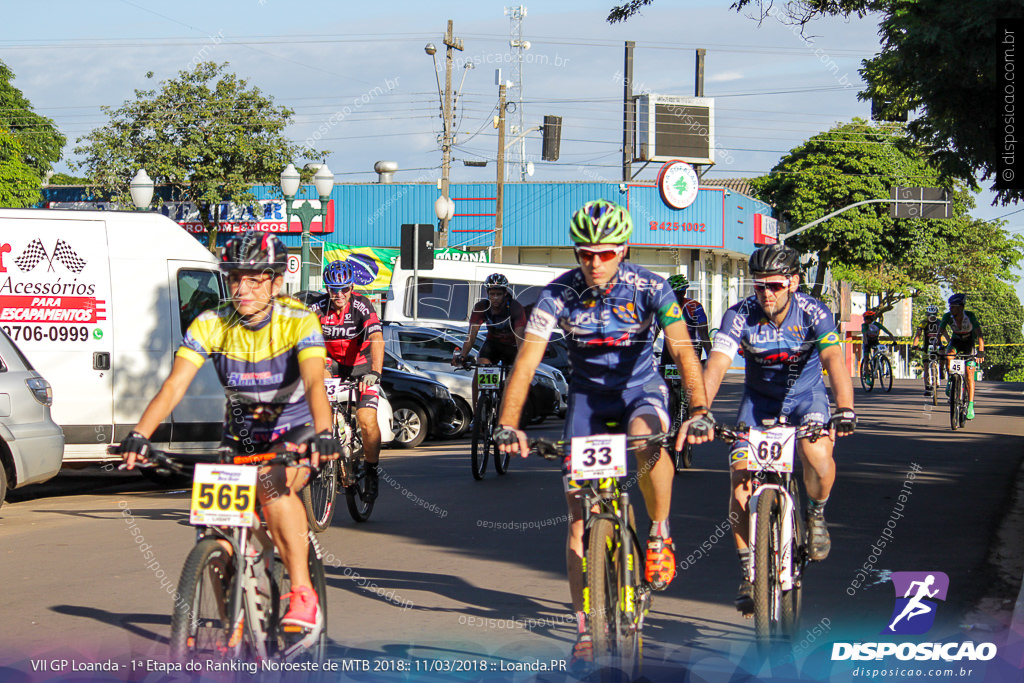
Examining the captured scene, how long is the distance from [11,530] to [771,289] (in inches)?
261

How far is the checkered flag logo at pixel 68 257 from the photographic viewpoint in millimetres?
11141

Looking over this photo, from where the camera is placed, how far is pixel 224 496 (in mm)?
4617

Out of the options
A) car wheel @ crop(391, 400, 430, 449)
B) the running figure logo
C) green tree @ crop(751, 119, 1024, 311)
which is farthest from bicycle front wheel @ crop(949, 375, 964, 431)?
green tree @ crop(751, 119, 1024, 311)

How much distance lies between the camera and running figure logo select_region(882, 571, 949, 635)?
617 cm

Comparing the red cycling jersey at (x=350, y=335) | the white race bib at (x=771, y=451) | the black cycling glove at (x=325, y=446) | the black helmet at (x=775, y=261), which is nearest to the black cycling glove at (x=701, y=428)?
the white race bib at (x=771, y=451)

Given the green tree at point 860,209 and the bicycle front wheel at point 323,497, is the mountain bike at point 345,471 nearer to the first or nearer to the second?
the bicycle front wheel at point 323,497

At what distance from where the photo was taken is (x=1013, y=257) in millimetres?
66125

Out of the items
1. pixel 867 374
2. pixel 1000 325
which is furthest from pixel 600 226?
pixel 1000 325

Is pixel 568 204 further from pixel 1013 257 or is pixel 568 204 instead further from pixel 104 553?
pixel 104 553

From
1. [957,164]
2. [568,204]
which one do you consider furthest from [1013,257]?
[957,164]

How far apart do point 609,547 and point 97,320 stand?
24.9 feet

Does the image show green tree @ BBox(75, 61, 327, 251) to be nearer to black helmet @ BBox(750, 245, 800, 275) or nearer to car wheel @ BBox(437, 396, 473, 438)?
car wheel @ BBox(437, 396, 473, 438)

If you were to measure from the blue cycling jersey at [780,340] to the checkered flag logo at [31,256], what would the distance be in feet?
24.1

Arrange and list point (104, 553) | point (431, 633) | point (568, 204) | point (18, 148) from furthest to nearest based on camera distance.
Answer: point (568, 204), point (18, 148), point (104, 553), point (431, 633)
